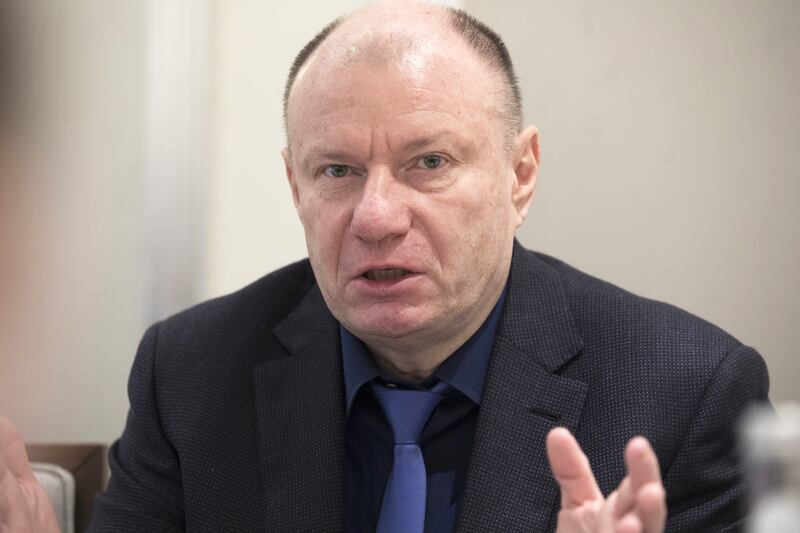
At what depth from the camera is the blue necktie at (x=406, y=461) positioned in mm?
1543

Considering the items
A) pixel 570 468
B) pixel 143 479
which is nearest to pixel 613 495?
pixel 570 468

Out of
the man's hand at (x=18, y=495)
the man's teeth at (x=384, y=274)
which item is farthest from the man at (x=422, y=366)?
the man's hand at (x=18, y=495)

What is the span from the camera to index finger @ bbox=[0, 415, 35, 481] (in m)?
1.33

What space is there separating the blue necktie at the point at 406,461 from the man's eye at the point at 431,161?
1.33ft

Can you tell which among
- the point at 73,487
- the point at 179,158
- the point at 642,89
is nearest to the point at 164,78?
the point at 179,158

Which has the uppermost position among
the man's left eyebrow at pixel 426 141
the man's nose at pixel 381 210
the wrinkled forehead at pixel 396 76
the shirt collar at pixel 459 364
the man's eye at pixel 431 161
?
the wrinkled forehead at pixel 396 76

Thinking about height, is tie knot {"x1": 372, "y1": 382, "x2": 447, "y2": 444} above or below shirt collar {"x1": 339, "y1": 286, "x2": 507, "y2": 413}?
below

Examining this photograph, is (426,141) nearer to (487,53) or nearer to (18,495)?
(487,53)

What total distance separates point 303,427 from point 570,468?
2.32 ft

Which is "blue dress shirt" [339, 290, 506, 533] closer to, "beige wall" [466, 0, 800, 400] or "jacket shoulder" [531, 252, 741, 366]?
"jacket shoulder" [531, 252, 741, 366]

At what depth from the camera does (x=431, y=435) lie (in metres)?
1.62

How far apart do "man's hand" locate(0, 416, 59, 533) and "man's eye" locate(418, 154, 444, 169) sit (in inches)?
30.2

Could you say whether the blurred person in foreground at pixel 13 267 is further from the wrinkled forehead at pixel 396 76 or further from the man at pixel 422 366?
the wrinkled forehead at pixel 396 76

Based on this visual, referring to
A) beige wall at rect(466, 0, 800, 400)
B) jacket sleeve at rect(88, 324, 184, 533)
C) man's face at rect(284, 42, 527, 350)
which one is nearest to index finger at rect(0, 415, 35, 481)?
jacket sleeve at rect(88, 324, 184, 533)
